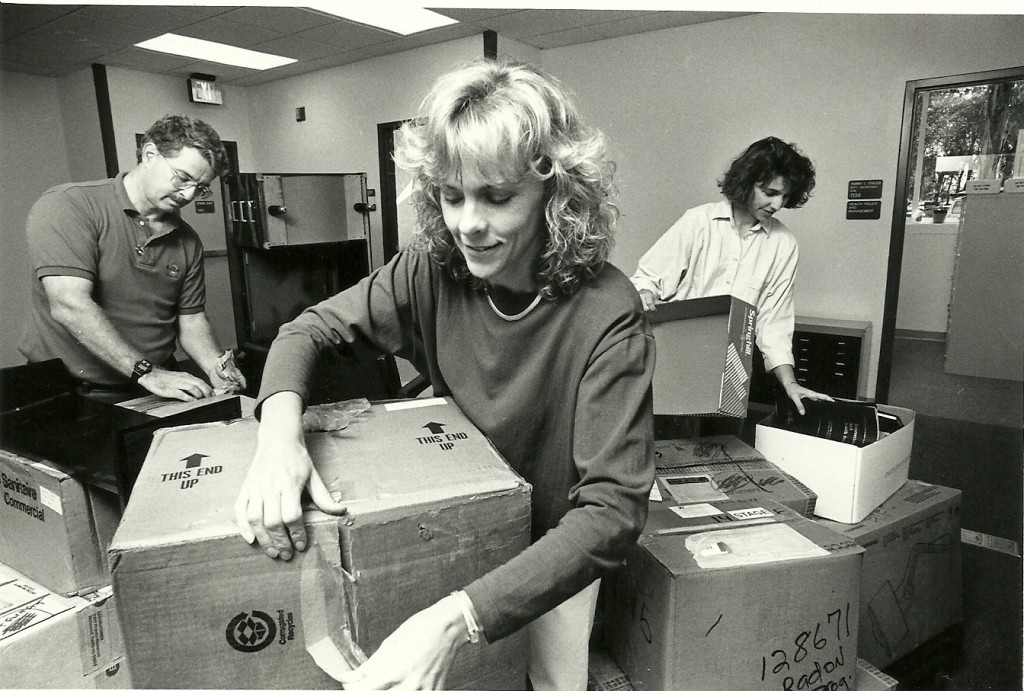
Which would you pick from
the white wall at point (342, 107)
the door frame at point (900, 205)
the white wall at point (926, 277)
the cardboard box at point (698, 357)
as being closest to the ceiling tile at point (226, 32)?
the white wall at point (342, 107)

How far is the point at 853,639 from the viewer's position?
37.3 inches

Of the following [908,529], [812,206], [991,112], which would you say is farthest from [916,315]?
[908,529]

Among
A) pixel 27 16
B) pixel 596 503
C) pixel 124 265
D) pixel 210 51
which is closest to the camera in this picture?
pixel 596 503

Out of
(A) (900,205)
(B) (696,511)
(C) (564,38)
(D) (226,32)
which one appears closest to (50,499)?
(B) (696,511)

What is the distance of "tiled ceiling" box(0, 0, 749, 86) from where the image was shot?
6.43 feet

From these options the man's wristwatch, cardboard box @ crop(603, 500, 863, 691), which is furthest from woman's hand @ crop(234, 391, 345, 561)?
the man's wristwatch

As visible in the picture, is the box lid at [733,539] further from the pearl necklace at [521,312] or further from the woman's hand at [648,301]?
the woman's hand at [648,301]

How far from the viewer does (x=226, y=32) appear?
223 cm

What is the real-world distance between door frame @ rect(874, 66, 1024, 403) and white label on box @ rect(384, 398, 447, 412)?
3441 mm

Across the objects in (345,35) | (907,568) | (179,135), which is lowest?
(907,568)

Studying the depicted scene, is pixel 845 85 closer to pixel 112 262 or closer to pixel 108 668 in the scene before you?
pixel 112 262

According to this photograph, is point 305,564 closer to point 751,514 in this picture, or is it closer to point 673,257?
point 751,514

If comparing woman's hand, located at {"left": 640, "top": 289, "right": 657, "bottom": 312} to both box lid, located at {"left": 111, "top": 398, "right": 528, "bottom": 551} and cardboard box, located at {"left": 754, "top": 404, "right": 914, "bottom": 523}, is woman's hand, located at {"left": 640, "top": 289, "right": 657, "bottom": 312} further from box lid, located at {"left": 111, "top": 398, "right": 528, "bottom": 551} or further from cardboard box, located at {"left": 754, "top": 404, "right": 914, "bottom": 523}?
box lid, located at {"left": 111, "top": 398, "right": 528, "bottom": 551}

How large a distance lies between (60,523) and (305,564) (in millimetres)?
738
